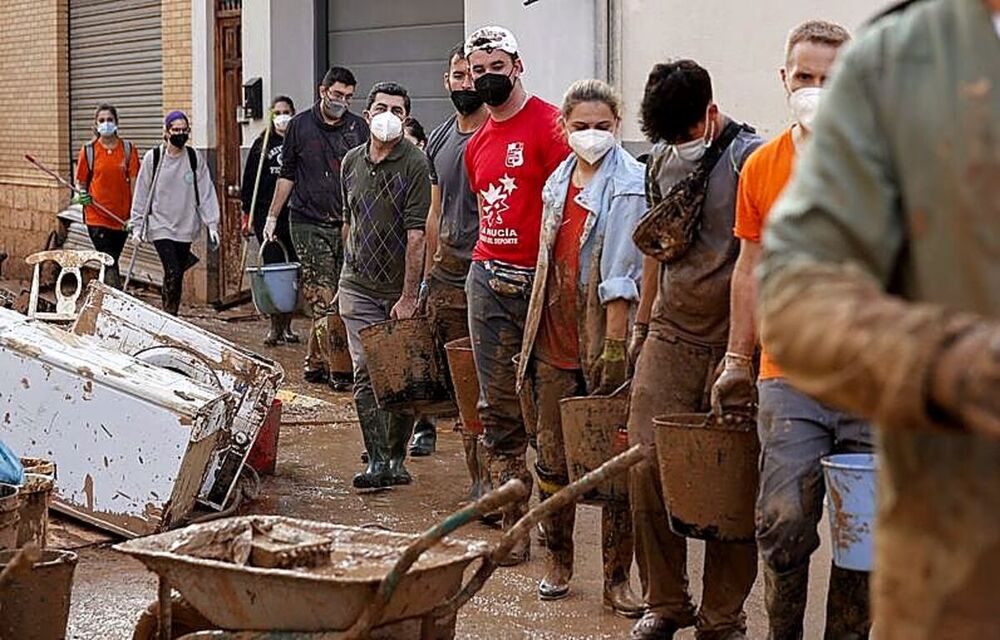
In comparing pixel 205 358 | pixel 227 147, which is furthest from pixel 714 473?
pixel 227 147

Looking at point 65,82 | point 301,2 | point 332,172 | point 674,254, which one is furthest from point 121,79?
point 674,254

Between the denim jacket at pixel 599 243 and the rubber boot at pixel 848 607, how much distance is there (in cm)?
150

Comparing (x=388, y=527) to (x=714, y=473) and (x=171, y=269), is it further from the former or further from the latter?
(x=171, y=269)

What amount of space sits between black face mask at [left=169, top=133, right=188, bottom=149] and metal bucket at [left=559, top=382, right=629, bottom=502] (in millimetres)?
9121

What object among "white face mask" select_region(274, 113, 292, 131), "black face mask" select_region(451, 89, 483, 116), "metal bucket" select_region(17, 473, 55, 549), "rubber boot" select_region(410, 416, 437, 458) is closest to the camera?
"metal bucket" select_region(17, 473, 55, 549)

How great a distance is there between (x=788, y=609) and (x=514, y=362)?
86.0 inches

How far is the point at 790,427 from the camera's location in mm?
5090

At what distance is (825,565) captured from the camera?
729 centimetres

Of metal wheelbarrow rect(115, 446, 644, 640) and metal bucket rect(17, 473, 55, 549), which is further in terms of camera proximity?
metal bucket rect(17, 473, 55, 549)

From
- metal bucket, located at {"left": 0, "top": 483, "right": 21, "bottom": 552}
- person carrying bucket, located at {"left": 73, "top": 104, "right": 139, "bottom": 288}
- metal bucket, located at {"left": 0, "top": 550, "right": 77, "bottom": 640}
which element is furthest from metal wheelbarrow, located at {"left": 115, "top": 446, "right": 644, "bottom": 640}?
person carrying bucket, located at {"left": 73, "top": 104, "right": 139, "bottom": 288}

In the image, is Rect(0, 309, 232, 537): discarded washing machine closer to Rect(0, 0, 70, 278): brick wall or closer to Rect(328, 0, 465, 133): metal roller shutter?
Rect(328, 0, 465, 133): metal roller shutter

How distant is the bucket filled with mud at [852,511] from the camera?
481 cm

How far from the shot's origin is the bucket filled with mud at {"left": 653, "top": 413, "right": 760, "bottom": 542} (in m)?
5.44

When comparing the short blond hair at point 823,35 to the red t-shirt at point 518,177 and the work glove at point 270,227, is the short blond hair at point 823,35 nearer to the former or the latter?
the red t-shirt at point 518,177
